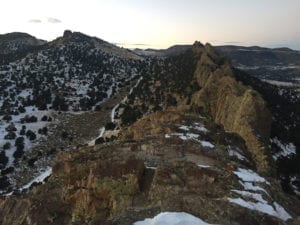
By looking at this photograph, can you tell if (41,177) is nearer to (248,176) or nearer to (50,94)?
(248,176)

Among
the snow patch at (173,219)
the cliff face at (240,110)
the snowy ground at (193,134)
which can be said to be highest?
the snow patch at (173,219)

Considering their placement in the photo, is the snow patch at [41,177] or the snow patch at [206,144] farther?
the snow patch at [41,177]

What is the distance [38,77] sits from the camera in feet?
370

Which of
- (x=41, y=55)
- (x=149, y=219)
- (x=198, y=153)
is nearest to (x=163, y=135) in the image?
(x=198, y=153)

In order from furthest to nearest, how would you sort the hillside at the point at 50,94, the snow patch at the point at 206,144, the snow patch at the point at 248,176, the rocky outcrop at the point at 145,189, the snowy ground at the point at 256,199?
the hillside at the point at 50,94 → the snow patch at the point at 206,144 → the snow patch at the point at 248,176 → the snowy ground at the point at 256,199 → the rocky outcrop at the point at 145,189

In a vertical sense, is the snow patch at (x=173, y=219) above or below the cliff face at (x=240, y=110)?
above

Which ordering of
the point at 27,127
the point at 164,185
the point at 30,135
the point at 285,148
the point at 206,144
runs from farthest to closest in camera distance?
the point at 27,127 → the point at 30,135 → the point at 285,148 → the point at 206,144 → the point at 164,185

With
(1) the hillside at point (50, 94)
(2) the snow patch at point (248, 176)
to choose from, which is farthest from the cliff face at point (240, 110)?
(1) the hillside at point (50, 94)

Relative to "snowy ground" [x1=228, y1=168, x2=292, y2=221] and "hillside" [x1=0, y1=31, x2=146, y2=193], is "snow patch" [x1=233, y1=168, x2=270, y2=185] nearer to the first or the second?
"snowy ground" [x1=228, y1=168, x2=292, y2=221]

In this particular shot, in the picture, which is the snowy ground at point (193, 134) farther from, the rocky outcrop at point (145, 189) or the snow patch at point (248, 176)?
the snow patch at point (248, 176)

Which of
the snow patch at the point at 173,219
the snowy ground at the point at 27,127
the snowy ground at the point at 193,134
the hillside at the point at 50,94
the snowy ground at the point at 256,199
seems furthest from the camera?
the snowy ground at the point at 27,127

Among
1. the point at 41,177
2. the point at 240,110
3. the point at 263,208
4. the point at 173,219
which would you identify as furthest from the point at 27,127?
the point at 173,219

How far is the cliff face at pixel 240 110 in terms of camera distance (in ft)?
110

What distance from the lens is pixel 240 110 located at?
42.1 metres
